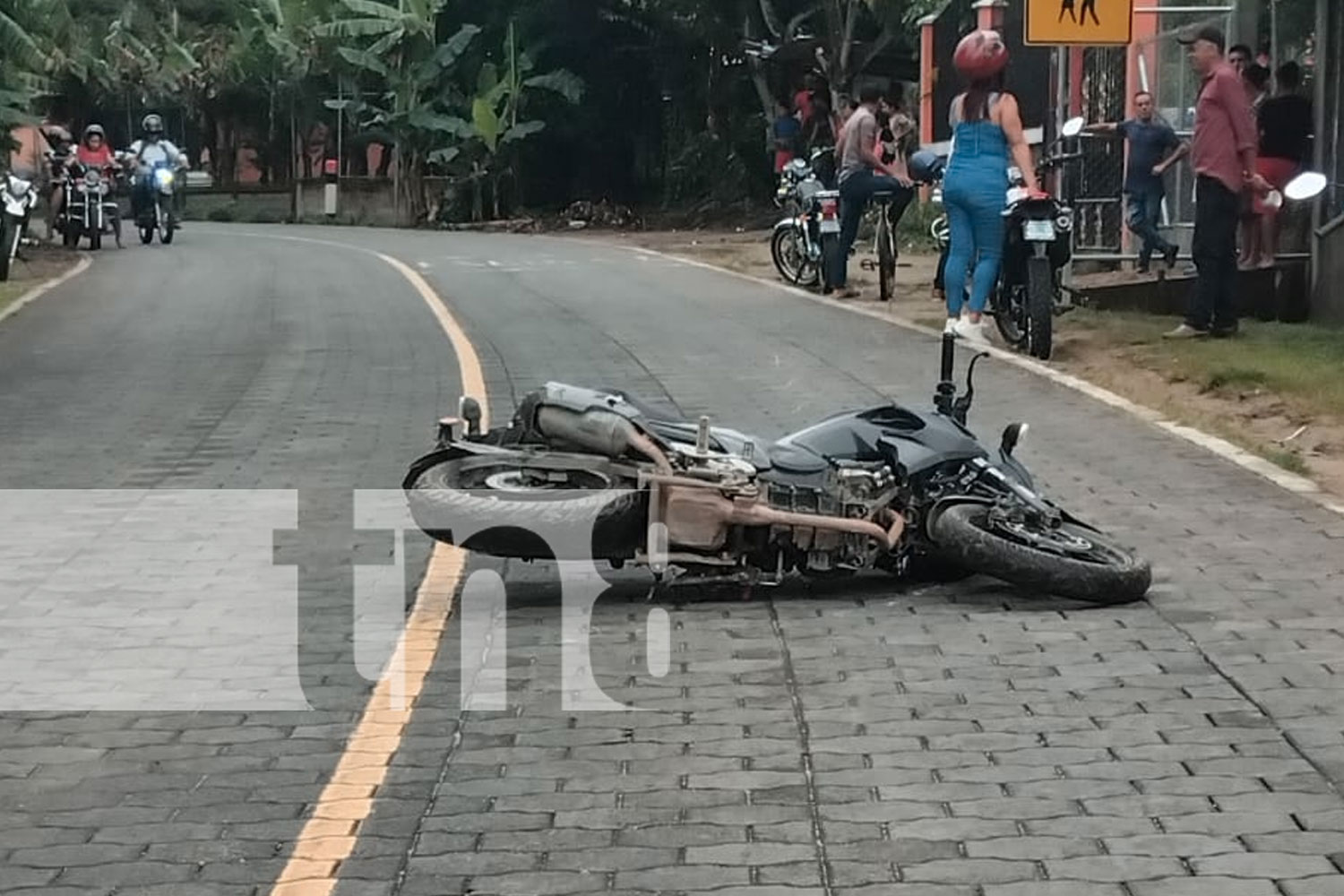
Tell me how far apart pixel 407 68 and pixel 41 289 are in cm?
2046

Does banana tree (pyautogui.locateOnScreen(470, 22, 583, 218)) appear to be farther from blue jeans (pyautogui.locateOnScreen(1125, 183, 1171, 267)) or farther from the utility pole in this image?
blue jeans (pyautogui.locateOnScreen(1125, 183, 1171, 267))

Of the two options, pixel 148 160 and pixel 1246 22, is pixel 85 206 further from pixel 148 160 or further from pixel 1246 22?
pixel 1246 22

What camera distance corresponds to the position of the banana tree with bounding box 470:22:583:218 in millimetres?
39312

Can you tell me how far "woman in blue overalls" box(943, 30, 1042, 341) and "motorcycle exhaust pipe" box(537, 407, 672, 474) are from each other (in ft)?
20.6

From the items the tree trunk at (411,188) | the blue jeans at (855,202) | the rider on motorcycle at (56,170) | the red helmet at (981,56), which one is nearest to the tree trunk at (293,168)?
the tree trunk at (411,188)

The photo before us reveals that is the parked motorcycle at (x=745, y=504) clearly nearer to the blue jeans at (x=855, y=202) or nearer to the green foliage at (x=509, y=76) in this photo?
the blue jeans at (x=855, y=202)

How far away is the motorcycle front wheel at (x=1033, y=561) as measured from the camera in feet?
22.1

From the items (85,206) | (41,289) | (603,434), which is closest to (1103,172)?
(41,289)

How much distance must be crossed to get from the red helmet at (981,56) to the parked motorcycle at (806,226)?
5.54 metres

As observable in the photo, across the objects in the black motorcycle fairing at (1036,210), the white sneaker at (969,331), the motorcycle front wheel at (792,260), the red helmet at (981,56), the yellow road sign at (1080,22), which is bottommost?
the white sneaker at (969,331)

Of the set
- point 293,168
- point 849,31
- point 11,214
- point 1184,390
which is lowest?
point 1184,390

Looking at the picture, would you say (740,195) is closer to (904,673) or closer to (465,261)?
(465,261)

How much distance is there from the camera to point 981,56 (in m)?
13.0

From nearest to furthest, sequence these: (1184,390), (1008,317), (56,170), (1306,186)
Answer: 1. (1184,390)
2. (1008,317)
3. (1306,186)
4. (56,170)
